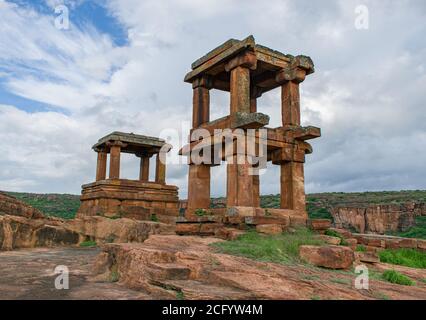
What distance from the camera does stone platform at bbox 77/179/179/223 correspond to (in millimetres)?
15552

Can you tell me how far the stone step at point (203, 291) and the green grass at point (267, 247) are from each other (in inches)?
55.8

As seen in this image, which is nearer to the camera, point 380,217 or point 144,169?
point 144,169

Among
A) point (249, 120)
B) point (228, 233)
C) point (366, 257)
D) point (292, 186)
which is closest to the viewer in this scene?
point (366, 257)

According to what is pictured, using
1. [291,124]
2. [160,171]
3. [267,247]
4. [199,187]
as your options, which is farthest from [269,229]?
[160,171]

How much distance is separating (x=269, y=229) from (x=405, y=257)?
11.2 ft

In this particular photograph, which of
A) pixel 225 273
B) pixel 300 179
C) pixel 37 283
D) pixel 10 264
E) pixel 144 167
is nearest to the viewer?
pixel 225 273

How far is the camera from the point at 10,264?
651 centimetres

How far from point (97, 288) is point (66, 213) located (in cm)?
3084

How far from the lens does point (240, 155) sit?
8508 millimetres

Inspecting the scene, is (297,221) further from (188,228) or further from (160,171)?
(160,171)

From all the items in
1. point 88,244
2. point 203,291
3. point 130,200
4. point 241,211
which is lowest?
point 88,244

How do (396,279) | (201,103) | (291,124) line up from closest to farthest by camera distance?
(396,279)
(291,124)
(201,103)
